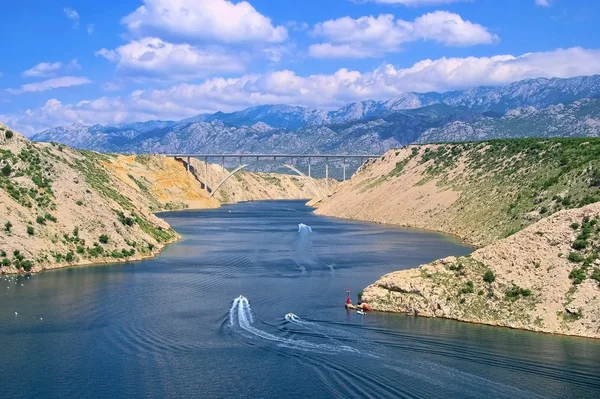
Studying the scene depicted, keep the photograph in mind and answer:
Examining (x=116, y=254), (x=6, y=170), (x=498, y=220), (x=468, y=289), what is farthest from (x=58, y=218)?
(x=498, y=220)

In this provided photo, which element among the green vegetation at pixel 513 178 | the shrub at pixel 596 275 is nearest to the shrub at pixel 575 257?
the shrub at pixel 596 275

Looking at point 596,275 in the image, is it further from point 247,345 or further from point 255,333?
point 247,345

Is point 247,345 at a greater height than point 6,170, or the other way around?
point 6,170

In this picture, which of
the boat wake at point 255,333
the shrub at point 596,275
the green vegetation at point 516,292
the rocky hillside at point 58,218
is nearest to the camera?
the boat wake at point 255,333

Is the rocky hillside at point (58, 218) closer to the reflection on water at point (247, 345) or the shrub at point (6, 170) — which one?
the shrub at point (6, 170)

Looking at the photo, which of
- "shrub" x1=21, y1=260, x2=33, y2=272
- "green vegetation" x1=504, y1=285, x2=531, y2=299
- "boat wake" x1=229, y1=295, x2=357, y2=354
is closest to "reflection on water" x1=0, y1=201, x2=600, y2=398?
"boat wake" x1=229, y1=295, x2=357, y2=354

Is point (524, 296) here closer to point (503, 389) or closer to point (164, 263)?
point (503, 389)

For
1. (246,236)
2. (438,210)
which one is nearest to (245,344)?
(246,236)
